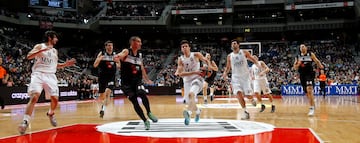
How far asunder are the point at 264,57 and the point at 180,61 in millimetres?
34486

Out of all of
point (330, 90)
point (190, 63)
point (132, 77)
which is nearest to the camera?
point (132, 77)

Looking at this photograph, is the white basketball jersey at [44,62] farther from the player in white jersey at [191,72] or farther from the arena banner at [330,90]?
the arena banner at [330,90]

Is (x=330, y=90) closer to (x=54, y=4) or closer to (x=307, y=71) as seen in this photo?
(x=307, y=71)

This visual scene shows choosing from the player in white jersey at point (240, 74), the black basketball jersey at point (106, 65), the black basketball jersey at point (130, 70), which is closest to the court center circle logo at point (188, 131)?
the black basketball jersey at point (130, 70)

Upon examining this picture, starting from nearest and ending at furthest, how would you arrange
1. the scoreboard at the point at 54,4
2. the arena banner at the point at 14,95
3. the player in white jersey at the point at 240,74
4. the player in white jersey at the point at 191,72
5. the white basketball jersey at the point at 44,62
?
the white basketball jersey at the point at 44,62 < the player in white jersey at the point at 191,72 < the player in white jersey at the point at 240,74 < the arena banner at the point at 14,95 < the scoreboard at the point at 54,4

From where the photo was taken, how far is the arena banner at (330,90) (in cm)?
3059

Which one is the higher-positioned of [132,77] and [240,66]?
[240,66]

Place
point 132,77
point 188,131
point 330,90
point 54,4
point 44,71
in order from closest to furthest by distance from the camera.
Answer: point 188,131, point 132,77, point 44,71, point 330,90, point 54,4

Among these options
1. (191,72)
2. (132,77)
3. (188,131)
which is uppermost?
(191,72)

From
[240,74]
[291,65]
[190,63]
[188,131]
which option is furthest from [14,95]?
[291,65]

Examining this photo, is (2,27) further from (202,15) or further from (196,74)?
(196,74)

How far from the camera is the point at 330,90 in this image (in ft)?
102

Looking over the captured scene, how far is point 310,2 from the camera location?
1687 inches

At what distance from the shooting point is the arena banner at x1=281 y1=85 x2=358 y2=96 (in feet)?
100
